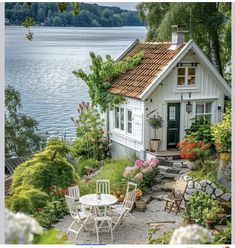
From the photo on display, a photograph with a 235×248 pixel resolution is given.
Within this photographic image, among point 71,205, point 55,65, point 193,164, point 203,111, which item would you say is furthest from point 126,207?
point 55,65

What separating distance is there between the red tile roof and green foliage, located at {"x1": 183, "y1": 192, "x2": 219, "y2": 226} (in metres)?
3.23

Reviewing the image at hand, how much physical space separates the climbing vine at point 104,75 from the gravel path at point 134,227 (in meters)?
3.41

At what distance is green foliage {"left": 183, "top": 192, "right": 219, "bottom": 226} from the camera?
7.57 meters

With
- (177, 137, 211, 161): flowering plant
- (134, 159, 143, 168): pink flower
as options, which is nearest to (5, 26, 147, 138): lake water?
(134, 159, 143, 168): pink flower

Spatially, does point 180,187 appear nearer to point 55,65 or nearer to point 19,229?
point 19,229

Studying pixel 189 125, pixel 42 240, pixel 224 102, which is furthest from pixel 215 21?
pixel 42 240

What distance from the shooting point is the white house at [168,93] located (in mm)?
10680

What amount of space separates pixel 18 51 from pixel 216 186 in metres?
8.44

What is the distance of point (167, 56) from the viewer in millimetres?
10836

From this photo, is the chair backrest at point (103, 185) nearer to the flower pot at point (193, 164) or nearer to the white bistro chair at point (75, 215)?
the white bistro chair at point (75, 215)

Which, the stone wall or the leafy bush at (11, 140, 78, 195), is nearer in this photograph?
the leafy bush at (11, 140, 78, 195)

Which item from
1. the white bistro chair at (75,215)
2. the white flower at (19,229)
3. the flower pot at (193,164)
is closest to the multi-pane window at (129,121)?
the flower pot at (193,164)

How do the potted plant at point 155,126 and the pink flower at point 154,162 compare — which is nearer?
the pink flower at point 154,162

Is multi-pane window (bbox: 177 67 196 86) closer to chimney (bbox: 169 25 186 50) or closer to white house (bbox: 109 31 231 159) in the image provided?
white house (bbox: 109 31 231 159)
